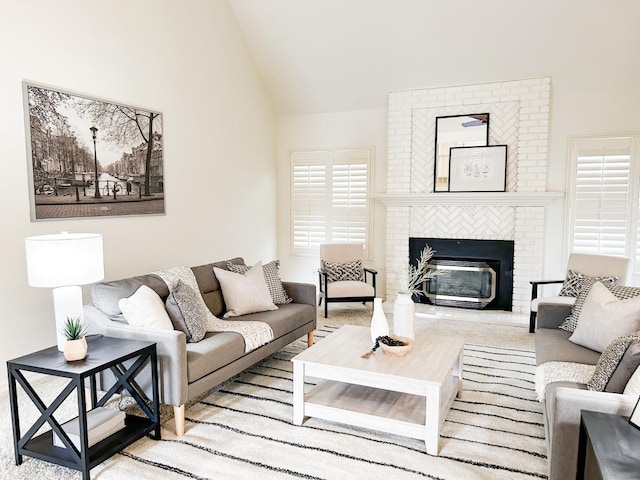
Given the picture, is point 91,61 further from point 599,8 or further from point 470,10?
point 599,8

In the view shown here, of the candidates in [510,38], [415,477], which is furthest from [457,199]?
→ [415,477]

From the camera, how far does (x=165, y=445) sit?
2.70 m

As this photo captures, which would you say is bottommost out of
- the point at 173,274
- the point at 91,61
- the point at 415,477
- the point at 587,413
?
the point at 415,477

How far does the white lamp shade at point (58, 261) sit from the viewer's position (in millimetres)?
2633

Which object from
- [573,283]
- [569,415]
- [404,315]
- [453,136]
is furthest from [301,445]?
[453,136]

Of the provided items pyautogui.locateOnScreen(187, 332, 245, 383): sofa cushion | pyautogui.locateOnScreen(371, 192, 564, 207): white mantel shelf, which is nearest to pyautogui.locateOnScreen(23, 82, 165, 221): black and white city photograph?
pyautogui.locateOnScreen(187, 332, 245, 383): sofa cushion

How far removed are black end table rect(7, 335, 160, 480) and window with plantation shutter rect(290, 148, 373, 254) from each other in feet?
14.6

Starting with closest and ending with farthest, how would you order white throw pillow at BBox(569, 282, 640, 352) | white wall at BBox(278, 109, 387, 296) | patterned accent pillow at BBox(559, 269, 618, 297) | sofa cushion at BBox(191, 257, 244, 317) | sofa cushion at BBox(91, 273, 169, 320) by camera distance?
1. white throw pillow at BBox(569, 282, 640, 352)
2. sofa cushion at BBox(91, 273, 169, 320)
3. sofa cushion at BBox(191, 257, 244, 317)
4. patterned accent pillow at BBox(559, 269, 618, 297)
5. white wall at BBox(278, 109, 387, 296)

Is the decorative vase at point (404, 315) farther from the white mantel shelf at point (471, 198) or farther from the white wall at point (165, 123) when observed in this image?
the white mantel shelf at point (471, 198)

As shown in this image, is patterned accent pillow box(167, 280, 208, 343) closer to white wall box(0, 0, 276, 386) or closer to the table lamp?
the table lamp

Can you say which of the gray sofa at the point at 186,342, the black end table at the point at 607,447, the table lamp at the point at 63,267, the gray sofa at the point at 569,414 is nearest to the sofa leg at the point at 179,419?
the gray sofa at the point at 186,342

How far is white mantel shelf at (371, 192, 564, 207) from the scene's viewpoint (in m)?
5.69

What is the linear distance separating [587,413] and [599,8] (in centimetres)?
456

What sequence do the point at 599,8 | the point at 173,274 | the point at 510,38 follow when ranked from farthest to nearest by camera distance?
the point at 510,38, the point at 599,8, the point at 173,274
